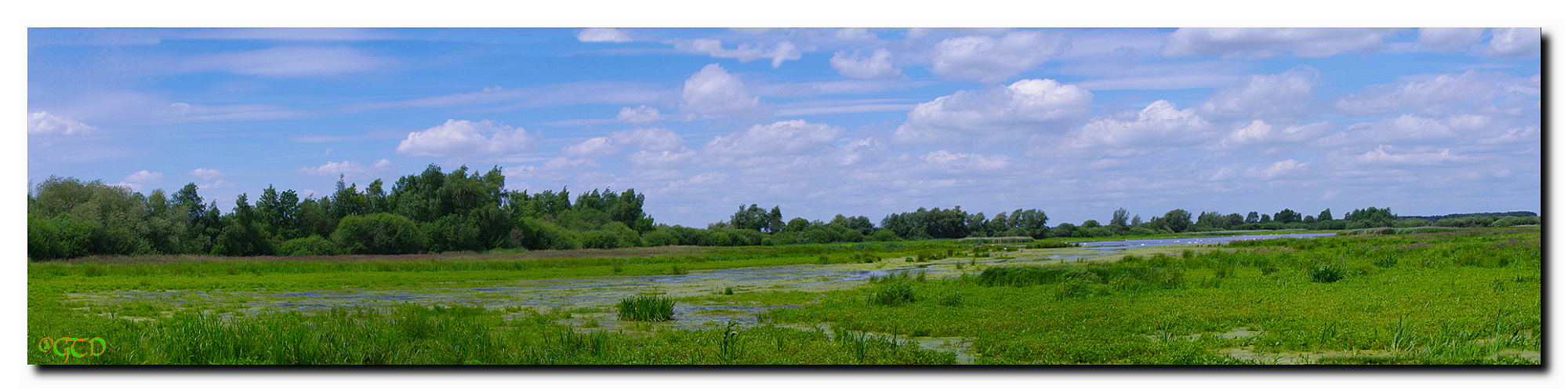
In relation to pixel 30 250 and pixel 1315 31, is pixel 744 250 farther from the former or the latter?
pixel 1315 31

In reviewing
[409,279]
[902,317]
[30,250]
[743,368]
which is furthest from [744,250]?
[743,368]

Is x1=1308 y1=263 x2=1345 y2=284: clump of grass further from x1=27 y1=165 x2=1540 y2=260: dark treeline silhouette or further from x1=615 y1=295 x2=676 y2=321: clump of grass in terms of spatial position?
x1=615 y1=295 x2=676 y2=321: clump of grass

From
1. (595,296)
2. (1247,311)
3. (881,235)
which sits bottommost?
(595,296)

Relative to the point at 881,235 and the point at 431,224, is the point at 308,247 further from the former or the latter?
the point at 881,235

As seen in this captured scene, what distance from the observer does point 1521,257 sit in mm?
15141

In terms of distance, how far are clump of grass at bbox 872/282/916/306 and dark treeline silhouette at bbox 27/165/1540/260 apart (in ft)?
28.1

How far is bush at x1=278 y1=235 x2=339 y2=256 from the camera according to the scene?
41041 millimetres

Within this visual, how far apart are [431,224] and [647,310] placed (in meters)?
37.6

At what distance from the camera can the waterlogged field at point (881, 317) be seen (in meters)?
9.50

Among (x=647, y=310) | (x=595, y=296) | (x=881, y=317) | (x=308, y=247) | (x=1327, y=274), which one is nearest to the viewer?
(x=881, y=317)

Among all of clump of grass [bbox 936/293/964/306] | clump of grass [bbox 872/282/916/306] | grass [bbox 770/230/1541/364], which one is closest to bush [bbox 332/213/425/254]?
grass [bbox 770/230/1541/364]

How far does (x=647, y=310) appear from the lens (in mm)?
14141

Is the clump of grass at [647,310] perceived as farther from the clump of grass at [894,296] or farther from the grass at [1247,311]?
the clump of grass at [894,296]

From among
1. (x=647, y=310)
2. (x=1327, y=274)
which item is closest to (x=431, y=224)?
(x=647, y=310)
